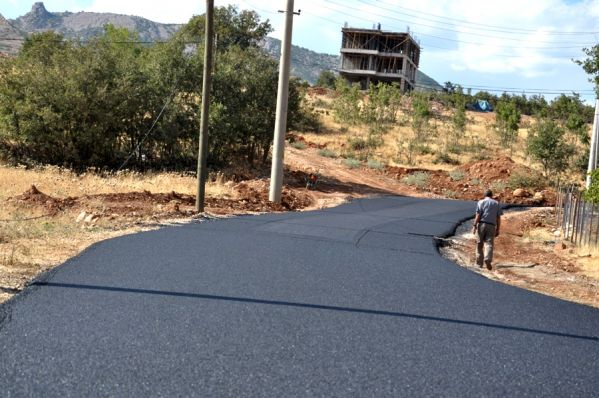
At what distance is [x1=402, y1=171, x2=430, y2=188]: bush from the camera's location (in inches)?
1401

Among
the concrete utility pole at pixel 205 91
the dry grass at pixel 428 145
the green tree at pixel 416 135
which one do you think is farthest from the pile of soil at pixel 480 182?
the concrete utility pole at pixel 205 91

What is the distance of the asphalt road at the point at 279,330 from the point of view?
5469 millimetres

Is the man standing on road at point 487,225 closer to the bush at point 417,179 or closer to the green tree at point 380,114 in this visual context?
the bush at point 417,179

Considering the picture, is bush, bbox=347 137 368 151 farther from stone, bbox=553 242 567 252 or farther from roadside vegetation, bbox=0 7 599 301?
stone, bbox=553 242 567 252

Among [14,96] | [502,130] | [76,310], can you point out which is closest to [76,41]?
[14,96]

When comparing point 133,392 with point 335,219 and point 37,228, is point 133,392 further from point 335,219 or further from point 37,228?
point 335,219

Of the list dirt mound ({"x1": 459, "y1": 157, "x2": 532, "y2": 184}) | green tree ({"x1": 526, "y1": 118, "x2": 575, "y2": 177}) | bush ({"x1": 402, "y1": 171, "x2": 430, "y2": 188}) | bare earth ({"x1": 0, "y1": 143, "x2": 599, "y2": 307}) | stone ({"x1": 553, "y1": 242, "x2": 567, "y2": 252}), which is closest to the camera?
bare earth ({"x1": 0, "y1": 143, "x2": 599, "y2": 307})

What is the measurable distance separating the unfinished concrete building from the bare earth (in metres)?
66.3

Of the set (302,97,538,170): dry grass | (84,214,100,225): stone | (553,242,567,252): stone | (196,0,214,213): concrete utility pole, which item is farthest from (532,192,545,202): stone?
(84,214,100,225): stone

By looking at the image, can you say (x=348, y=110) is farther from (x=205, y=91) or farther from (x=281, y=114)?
(x=205, y=91)

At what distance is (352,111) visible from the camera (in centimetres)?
5231

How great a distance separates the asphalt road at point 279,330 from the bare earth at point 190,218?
1.17m

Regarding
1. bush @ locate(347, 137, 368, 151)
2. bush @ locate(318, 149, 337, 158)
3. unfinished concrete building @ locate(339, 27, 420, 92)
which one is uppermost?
unfinished concrete building @ locate(339, 27, 420, 92)

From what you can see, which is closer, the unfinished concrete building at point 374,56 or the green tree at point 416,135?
the green tree at point 416,135
